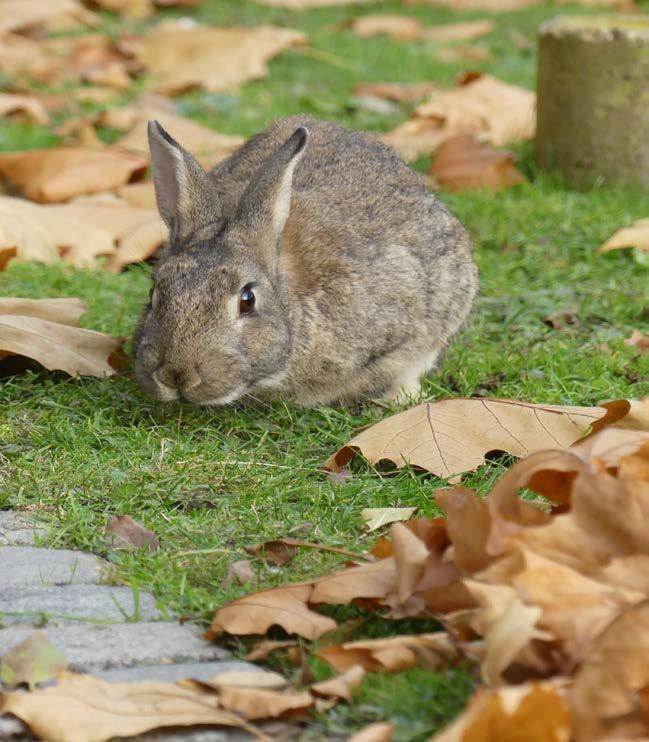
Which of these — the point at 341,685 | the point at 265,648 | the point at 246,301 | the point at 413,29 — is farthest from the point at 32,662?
the point at 413,29

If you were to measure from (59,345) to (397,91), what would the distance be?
4564 millimetres

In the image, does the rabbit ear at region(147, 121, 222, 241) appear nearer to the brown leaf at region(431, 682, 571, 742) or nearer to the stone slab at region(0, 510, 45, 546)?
the stone slab at region(0, 510, 45, 546)

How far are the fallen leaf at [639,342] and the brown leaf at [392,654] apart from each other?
8.59 feet

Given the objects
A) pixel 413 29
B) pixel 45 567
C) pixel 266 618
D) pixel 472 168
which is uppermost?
pixel 266 618

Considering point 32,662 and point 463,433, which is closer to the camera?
point 32,662

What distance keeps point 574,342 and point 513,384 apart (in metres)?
0.57

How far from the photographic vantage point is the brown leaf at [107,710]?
2.37 m

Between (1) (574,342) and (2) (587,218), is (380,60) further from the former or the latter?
(1) (574,342)

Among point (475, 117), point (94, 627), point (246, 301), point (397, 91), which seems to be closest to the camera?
point (94, 627)

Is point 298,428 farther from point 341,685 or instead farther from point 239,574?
point 341,685

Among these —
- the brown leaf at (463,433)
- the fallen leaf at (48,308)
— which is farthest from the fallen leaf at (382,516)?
the fallen leaf at (48,308)

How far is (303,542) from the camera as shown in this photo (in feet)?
10.3

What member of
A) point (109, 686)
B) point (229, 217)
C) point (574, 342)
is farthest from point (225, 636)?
point (574, 342)

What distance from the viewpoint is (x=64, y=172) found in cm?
632
